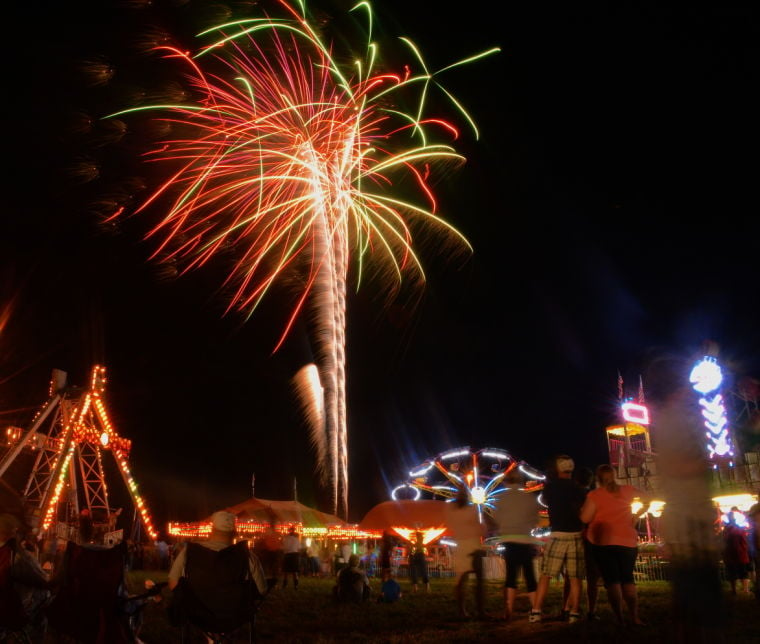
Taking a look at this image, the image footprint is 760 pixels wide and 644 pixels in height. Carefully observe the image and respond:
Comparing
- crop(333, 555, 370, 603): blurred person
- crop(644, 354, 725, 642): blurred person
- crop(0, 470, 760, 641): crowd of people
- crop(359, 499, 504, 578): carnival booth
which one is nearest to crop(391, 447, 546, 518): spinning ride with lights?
crop(359, 499, 504, 578): carnival booth

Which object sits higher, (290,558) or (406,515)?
(406,515)

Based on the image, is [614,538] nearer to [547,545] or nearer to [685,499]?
[547,545]

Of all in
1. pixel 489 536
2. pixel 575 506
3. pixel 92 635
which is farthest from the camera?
pixel 489 536

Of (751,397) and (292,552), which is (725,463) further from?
(292,552)

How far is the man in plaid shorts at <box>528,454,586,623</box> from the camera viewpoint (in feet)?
24.3

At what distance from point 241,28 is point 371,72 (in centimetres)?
360

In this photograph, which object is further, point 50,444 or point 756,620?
point 50,444

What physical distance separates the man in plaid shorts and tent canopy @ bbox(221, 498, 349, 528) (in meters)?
21.2

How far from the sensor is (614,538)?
6.84 m

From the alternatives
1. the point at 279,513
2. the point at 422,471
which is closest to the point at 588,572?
the point at 279,513

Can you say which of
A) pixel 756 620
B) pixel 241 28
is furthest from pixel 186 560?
pixel 241 28

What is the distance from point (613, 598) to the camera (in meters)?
6.70

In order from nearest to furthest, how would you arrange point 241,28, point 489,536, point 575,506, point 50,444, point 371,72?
point 575,506 < point 489,536 < point 241,28 < point 371,72 < point 50,444

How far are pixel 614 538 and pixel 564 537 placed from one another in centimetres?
71
